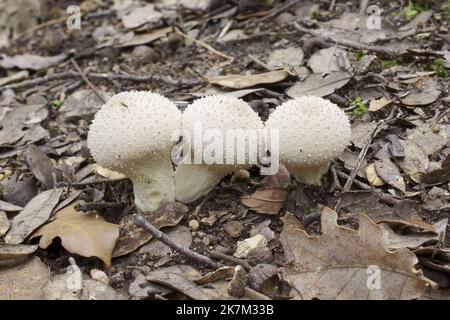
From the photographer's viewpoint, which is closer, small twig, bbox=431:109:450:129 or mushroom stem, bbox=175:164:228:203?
mushroom stem, bbox=175:164:228:203

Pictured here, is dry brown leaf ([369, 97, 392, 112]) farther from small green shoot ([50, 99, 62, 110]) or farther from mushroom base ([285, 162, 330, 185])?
small green shoot ([50, 99, 62, 110])

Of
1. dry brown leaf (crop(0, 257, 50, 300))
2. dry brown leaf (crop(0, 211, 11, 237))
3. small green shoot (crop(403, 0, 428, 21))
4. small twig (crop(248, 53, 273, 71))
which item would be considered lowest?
dry brown leaf (crop(0, 211, 11, 237))

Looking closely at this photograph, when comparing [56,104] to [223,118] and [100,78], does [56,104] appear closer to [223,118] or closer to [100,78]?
[100,78]

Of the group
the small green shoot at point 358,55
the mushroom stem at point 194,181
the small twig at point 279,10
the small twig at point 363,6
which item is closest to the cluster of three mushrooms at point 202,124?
the mushroom stem at point 194,181

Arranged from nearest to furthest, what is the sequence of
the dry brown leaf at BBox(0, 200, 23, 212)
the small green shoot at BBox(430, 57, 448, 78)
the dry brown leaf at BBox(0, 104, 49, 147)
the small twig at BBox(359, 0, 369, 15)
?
the dry brown leaf at BBox(0, 200, 23, 212), the small green shoot at BBox(430, 57, 448, 78), the dry brown leaf at BBox(0, 104, 49, 147), the small twig at BBox(359, 0, 369, 15)

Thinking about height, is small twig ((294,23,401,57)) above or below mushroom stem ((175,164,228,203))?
above

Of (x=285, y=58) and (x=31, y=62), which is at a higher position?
(x=285, y=58)

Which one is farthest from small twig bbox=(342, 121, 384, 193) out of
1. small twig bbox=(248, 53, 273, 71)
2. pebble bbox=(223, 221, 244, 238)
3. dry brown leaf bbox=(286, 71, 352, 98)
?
small twig bbox=(248, 53, 273, 71)

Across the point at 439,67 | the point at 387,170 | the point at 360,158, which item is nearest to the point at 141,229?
the point at 360,158

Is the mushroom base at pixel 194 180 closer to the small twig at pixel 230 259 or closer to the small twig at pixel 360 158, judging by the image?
the small twig at pixel 230 259
